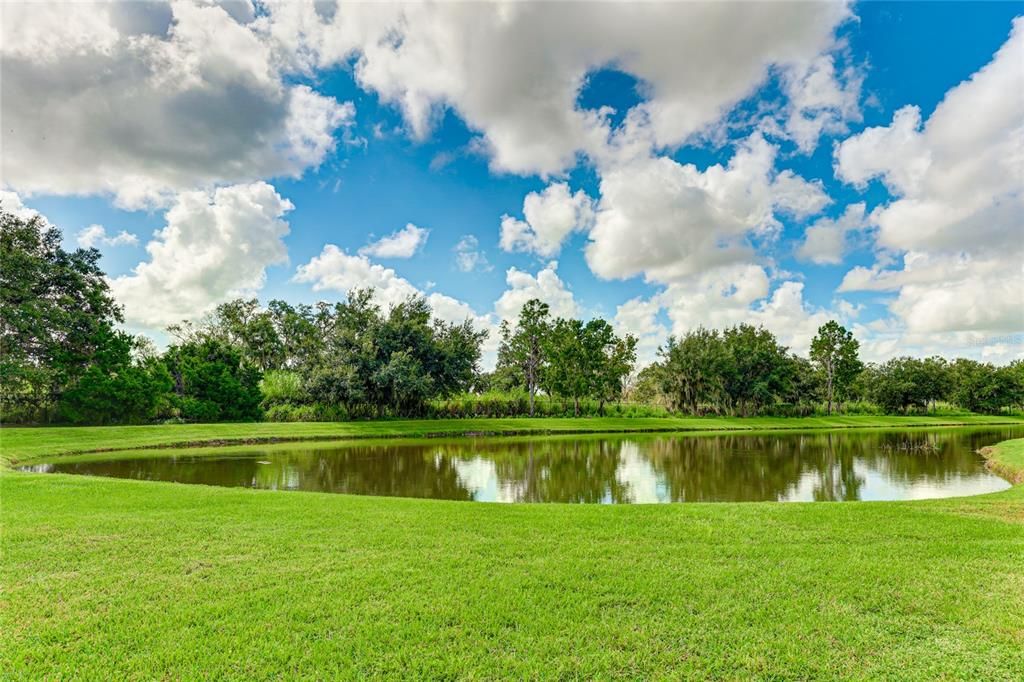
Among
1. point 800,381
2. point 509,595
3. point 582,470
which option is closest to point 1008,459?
point 582,470

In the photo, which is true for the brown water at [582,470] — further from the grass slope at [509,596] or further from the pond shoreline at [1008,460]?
the grass slope at [509,596]

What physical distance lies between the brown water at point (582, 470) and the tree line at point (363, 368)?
10.9 m

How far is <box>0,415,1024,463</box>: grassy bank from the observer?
2247cm

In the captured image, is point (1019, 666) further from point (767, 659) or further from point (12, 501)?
point (12, 501)

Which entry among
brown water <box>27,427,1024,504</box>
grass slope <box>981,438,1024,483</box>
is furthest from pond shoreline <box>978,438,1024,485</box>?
brown water <box>27,427,1024,504</box>

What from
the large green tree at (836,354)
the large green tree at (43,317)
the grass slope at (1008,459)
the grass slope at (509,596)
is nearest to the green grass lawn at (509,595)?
the grass slope at (509,596)

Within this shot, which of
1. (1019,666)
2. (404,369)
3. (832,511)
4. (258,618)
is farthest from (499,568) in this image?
(404,369)

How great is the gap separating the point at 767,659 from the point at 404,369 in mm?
34549

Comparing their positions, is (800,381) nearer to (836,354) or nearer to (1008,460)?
(836,354)

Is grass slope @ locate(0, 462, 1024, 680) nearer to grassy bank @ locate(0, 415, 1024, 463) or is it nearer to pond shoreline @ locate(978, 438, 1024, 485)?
pond shoreline @ locate(978, 438, 1024, 485)

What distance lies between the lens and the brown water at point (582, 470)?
14688 mm

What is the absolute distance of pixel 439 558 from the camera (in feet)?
20.5

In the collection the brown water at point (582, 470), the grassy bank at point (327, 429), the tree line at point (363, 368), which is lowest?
the brown water at point (582, 470)

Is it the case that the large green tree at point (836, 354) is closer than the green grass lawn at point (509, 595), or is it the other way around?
the green grass lawn at point (509, 595)
